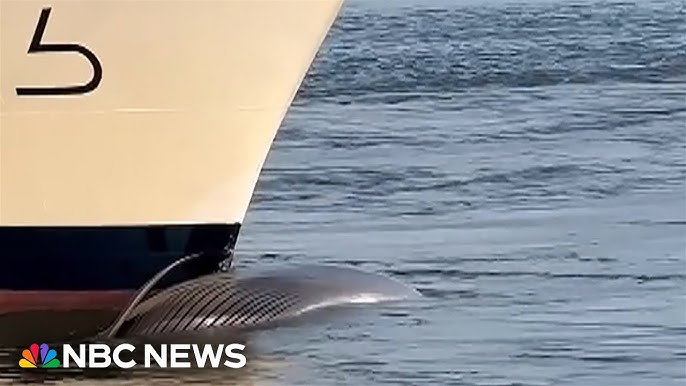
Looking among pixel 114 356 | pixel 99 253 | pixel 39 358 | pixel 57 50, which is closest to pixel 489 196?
pixel 114 356

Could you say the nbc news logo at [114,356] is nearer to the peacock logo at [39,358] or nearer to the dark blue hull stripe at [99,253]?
the peacock logo at [39,358]

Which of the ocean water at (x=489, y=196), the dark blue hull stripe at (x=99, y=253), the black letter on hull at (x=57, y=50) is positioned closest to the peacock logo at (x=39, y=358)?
the ocean water at (x=489, y=196)

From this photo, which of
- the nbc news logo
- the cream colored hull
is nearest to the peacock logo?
the nbc news logo

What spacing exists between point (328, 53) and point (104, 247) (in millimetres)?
13286

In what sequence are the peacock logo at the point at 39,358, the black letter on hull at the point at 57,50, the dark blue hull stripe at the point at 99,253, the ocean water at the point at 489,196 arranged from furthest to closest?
the ocean water at the point at 489,196 → the peacock logo at the point at 39,358 → the dark blue hull stripe at the point at 99,253 → the black letter on hull at the point at 57,50

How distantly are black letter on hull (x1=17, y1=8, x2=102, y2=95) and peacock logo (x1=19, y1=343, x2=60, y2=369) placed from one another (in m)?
1.22

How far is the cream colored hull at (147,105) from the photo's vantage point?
6.86m

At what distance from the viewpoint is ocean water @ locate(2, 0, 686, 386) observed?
812 centimetres

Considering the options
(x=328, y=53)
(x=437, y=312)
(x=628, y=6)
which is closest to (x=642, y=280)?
(x=437, y=312)

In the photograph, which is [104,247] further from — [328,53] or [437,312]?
[328,53]

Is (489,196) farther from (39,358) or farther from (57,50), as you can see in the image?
(57,50)

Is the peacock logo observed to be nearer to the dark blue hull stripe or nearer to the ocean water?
the ocean water

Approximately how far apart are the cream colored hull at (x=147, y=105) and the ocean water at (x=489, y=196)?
0.81 m

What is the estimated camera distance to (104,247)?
720 cm
